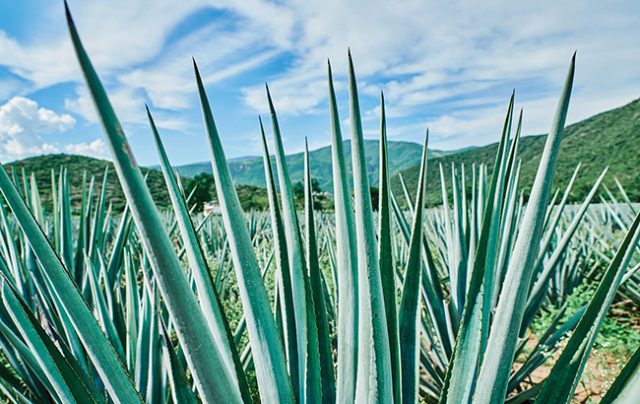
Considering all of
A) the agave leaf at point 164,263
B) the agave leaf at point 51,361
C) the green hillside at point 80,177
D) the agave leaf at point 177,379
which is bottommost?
the agave leaf at point 177,379

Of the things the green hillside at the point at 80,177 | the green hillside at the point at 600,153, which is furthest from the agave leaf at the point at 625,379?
the green hillside at the point at 80,177

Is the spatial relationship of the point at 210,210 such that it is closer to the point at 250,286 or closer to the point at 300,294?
the point at 300,294

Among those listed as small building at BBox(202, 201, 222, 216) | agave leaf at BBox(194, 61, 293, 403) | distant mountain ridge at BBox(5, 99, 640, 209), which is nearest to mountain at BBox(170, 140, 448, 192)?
distant mountain ridge at BBox(5, 99, 640, 209)

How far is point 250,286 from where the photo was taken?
48 centimetres

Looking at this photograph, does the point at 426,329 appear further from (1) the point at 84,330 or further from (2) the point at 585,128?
(2) the point at 585,128

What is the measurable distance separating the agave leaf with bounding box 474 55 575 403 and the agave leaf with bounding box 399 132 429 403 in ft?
0.51

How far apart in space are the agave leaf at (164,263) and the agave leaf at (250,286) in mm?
95

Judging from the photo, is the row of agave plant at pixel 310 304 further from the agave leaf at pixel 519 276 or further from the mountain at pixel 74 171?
the mountain at pixel 74 171

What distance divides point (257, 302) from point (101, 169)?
43505 mm

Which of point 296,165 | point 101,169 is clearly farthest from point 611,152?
point 296,165

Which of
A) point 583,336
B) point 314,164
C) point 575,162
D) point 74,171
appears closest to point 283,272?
point 583,336

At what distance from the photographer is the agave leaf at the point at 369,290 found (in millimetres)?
454

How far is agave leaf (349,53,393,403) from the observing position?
17.9 inches

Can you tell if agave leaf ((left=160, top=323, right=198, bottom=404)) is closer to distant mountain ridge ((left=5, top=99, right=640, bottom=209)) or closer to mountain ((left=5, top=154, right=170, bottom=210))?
distant mountain ridge ((left=5, top=99, right=640, bottom=209))
